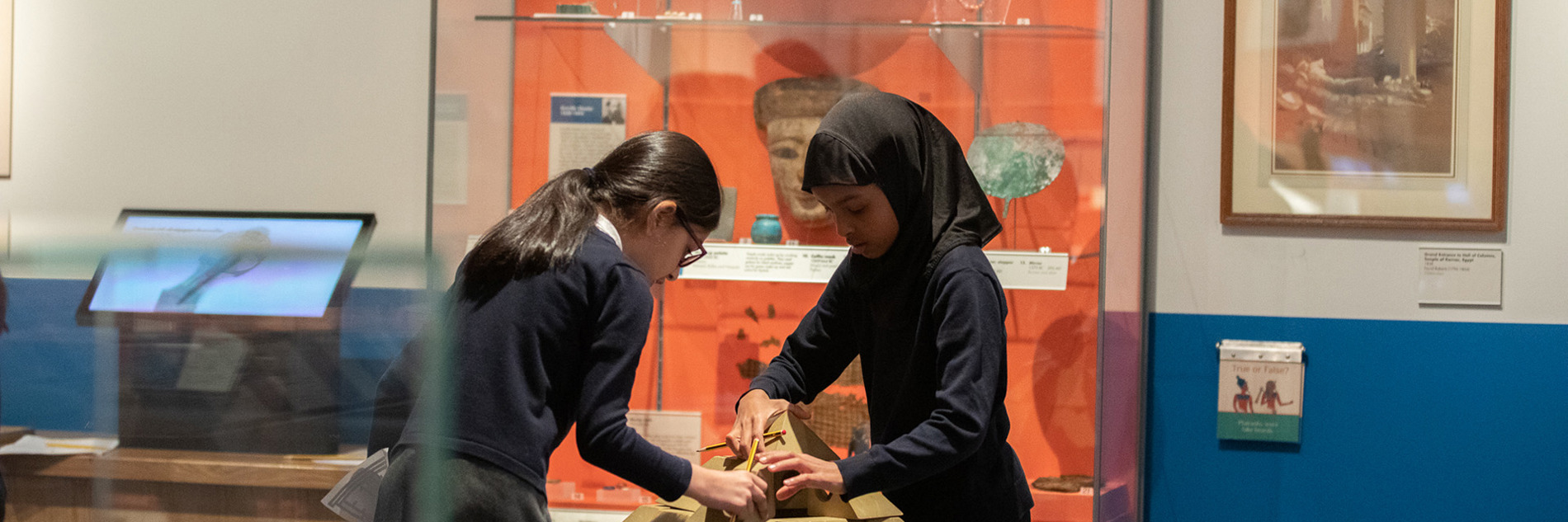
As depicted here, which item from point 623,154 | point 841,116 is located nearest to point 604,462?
point 623,154

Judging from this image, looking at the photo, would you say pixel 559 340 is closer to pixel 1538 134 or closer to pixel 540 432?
pixel 540 432

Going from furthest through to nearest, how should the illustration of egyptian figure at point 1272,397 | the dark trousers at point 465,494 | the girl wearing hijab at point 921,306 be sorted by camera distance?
the illustration of egyptian figure at point 1272,397 → the girl wearing hijab at point 921,306 → the dark trousers at point 465,494

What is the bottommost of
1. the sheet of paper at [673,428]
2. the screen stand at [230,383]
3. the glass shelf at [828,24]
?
the sheet of paper at [673,428]

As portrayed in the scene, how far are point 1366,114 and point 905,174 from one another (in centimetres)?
173

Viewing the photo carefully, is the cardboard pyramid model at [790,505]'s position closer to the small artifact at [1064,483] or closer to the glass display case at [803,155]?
the glass display case at [803,155]

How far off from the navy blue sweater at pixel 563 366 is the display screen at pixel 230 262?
19 centimetres

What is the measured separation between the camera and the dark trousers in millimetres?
957

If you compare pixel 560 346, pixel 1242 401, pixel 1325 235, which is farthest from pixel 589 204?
pixel 1325 235

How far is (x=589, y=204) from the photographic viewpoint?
1.34 m

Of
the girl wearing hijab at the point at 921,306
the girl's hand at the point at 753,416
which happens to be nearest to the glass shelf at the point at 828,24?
the girl wearing hijab at the point at 921,306

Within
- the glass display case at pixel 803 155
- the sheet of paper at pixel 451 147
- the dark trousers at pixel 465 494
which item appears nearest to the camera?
the dark trousers at pixel 465 494

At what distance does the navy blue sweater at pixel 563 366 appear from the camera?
3.76 ft

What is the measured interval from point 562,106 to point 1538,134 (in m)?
2.55

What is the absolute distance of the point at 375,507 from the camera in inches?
40.6
